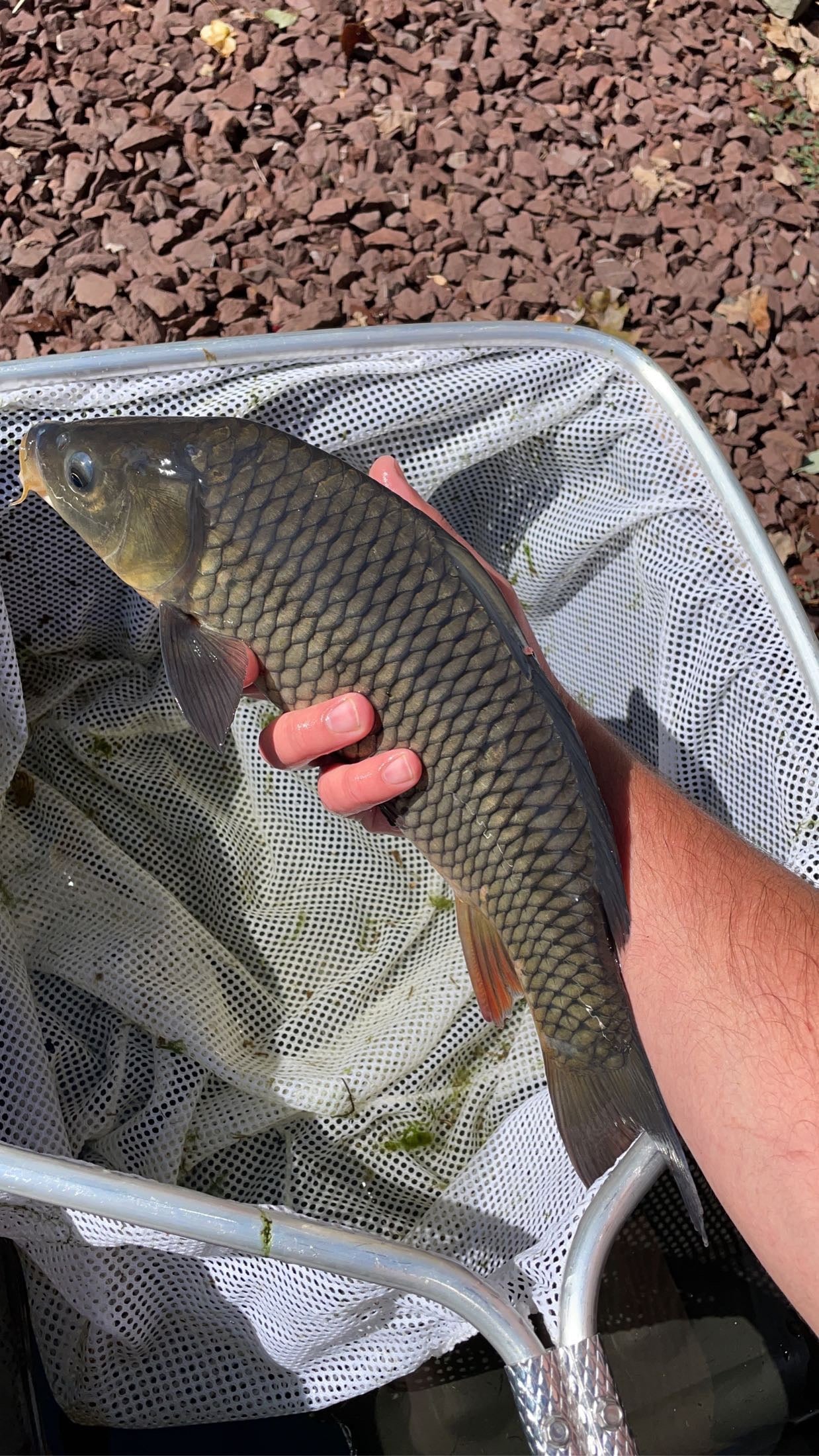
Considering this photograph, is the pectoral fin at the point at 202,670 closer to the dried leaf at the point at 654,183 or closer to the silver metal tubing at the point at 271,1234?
the silver metal tubing at the point at 271,1234

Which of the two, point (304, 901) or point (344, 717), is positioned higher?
point (344, 717)

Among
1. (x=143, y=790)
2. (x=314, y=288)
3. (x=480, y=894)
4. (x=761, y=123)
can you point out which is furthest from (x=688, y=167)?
(x=480, y=894)

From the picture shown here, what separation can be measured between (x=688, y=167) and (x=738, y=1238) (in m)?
2.58

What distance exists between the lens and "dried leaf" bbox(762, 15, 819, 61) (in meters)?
3.08

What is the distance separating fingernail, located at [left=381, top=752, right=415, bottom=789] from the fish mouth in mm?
545

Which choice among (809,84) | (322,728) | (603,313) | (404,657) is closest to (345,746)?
(322,728)

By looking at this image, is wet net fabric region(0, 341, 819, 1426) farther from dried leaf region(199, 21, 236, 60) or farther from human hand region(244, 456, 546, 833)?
dried leaf region(199, 21, 236, 60)

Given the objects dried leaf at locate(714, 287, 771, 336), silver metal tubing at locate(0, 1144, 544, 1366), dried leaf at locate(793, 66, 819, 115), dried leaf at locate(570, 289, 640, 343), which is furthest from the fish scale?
dried leaf at locate(793, 66, 819, 115)

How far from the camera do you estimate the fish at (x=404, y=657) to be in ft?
4.18

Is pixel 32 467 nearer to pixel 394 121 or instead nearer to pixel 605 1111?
pixel 605 1111

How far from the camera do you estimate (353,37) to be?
284 centimetres

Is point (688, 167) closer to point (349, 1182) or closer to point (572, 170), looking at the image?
point (572, 170)

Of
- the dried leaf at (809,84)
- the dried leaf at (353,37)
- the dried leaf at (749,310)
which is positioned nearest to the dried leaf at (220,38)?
the dried leaf at (353,37)

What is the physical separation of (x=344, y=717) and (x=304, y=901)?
0.82 metres
